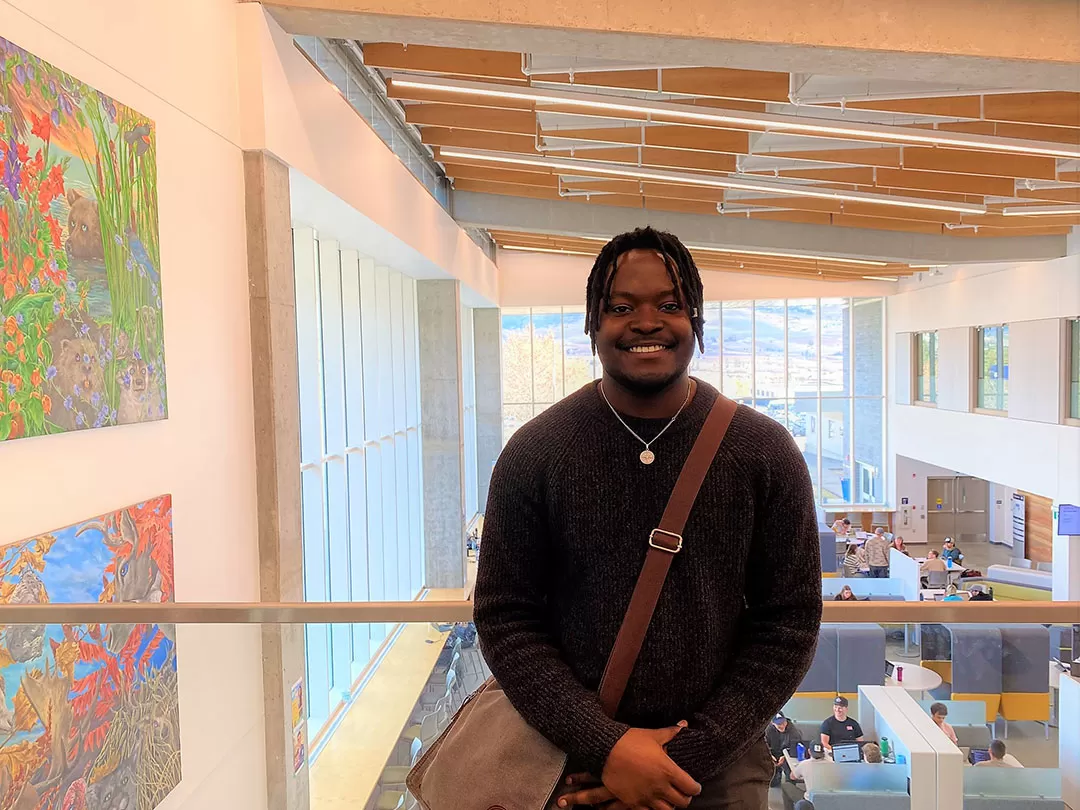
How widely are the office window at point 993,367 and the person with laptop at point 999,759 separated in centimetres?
1365

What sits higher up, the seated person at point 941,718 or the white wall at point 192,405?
the white wall at point 192,405

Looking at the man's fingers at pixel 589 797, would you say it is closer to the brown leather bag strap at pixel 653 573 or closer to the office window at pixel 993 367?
the brown leather bag strap at pixel 653 573

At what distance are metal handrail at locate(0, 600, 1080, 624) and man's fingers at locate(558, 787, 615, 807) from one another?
2.55ft

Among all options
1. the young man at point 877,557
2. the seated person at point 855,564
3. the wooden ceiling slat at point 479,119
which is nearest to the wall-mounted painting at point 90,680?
the wooden ceiling slat at point 479,119

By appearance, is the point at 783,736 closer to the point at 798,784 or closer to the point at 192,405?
the point at 798,784

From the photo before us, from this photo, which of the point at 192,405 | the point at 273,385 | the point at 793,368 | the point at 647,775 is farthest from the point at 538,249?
the point at 647,775

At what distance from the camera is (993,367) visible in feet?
49.4

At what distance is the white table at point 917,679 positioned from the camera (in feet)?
7.54

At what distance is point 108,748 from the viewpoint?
2904mm

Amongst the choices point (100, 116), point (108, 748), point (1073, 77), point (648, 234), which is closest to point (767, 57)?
point (1073, 77)

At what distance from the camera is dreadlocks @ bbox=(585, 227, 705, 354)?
138cm

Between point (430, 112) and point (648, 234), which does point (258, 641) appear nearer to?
point (648, 234)

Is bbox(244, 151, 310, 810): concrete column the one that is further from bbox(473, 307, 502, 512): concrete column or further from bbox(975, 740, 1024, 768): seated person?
bbox(473, 307, 502, 512): concrete column

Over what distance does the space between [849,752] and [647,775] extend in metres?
Result: 2.47
